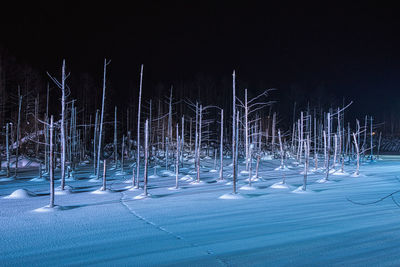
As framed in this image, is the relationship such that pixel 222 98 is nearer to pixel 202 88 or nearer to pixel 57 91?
pixel 202 88

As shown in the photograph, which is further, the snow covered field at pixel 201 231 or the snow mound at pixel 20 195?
the snow mound at pixel 20 195

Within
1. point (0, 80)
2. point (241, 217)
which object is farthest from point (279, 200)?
point (0, 80)

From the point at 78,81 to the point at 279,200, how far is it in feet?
127

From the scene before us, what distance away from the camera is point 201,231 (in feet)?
24.3

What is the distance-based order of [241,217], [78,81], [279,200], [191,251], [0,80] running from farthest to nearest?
[78,81] → [0,80] → [279,200] → [241,217] → [191,251]

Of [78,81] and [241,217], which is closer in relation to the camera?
[241,217]

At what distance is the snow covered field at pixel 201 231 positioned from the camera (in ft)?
18.3

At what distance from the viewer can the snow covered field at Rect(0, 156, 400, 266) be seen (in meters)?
5.58

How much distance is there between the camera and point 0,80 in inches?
1174

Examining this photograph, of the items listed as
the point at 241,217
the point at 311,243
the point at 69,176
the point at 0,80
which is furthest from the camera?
the point at 0,80

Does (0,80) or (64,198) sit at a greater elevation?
(0,80)

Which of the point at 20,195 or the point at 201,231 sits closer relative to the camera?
the point at 201,231

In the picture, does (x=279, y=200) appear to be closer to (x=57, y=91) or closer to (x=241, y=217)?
(x=241, y=217)

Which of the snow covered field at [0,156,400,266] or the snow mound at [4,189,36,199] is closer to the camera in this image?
the snow covered field at [0,156,400,266]
